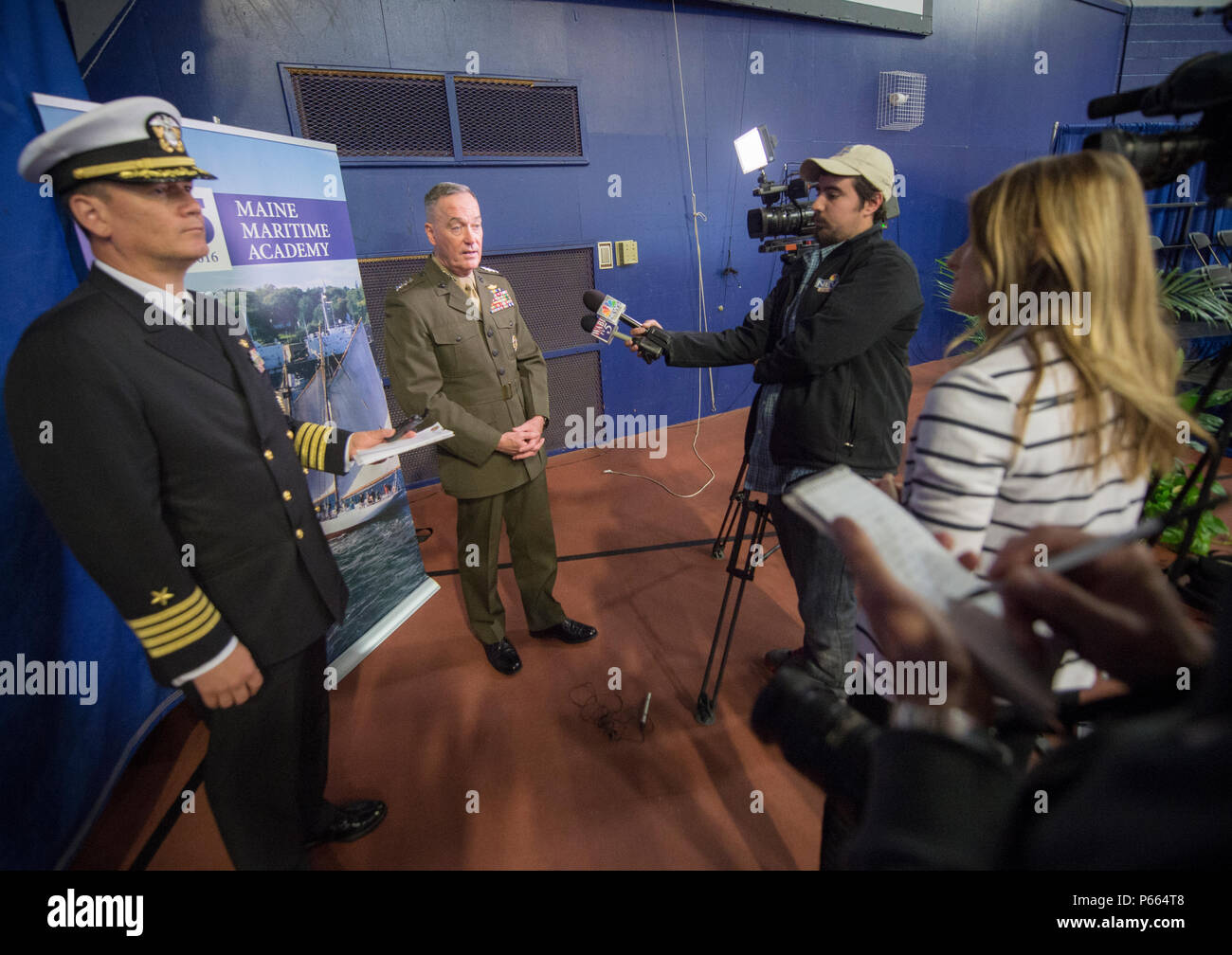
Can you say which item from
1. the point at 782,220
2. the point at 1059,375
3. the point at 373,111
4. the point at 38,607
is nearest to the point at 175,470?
the point at 38,607

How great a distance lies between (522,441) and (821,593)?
120 cm

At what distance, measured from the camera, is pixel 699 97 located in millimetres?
4379

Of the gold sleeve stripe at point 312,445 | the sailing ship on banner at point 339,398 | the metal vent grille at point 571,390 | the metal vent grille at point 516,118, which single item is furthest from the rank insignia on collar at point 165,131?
the metal vent grille at point 571,390

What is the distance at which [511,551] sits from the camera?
235cm

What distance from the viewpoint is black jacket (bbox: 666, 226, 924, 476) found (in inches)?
62.2

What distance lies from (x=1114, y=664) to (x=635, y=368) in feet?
14.3

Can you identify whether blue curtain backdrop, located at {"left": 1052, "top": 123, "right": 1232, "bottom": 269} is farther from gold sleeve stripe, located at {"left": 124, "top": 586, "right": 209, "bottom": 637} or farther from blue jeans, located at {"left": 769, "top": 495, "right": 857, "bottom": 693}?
gold sleeve stripe, located at {"left": 124, "top": 586, "right": 209, "bottom": 637}

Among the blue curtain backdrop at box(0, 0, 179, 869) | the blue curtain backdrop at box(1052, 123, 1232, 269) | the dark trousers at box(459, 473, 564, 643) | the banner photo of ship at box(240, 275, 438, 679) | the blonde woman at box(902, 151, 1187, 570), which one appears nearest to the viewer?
the blonde woman at box(902, 151, 1187, 570)

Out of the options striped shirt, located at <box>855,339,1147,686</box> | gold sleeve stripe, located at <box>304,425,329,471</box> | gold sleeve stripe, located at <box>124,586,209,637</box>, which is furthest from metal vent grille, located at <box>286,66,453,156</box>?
striped shirt, located at <box>855,339,1147,686</box>

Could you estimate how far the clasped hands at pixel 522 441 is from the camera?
208cm

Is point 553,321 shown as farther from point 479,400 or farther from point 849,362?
point 849,362

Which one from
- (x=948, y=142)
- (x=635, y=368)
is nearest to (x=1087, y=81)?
(x=948, y=142)

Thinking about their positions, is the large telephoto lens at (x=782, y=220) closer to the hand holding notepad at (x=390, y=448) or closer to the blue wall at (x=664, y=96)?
the hand holding notepad at (x=390, y=448)
